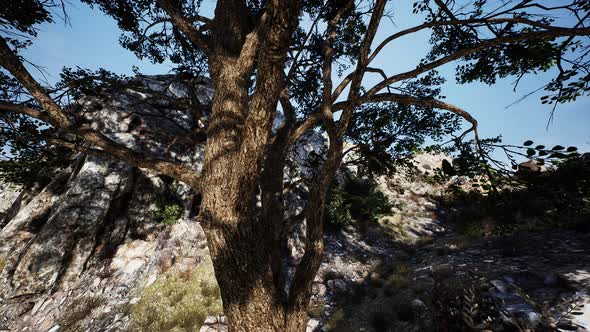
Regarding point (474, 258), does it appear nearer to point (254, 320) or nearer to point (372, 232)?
point (372, 232)

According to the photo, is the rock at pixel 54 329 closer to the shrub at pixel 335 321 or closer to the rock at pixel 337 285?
the shrub at pixel 335 321

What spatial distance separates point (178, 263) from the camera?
6883 millimetres

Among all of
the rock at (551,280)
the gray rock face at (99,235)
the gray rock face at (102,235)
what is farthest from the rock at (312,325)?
the rock at (551,280)

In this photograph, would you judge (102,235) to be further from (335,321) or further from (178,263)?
(335,321)

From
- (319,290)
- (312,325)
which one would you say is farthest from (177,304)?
(319,290)

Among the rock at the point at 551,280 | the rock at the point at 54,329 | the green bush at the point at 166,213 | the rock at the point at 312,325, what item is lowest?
the rock at the point at 54,329

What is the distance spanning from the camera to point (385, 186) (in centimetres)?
1464

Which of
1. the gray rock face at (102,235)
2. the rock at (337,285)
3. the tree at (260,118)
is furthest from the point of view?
the rock at (337,285)

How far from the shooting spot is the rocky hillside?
13.8ft

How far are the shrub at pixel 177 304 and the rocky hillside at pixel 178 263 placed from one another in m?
0.03

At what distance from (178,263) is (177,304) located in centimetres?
164

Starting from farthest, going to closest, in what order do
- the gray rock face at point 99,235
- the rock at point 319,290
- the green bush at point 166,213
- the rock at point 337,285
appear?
the green bush at point 166,213
the rock at point 337,285
the rock at point 319,290
the gray rock face at point 99,235

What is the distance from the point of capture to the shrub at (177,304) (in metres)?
4.93

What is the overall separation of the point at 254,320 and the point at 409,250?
8.54m
